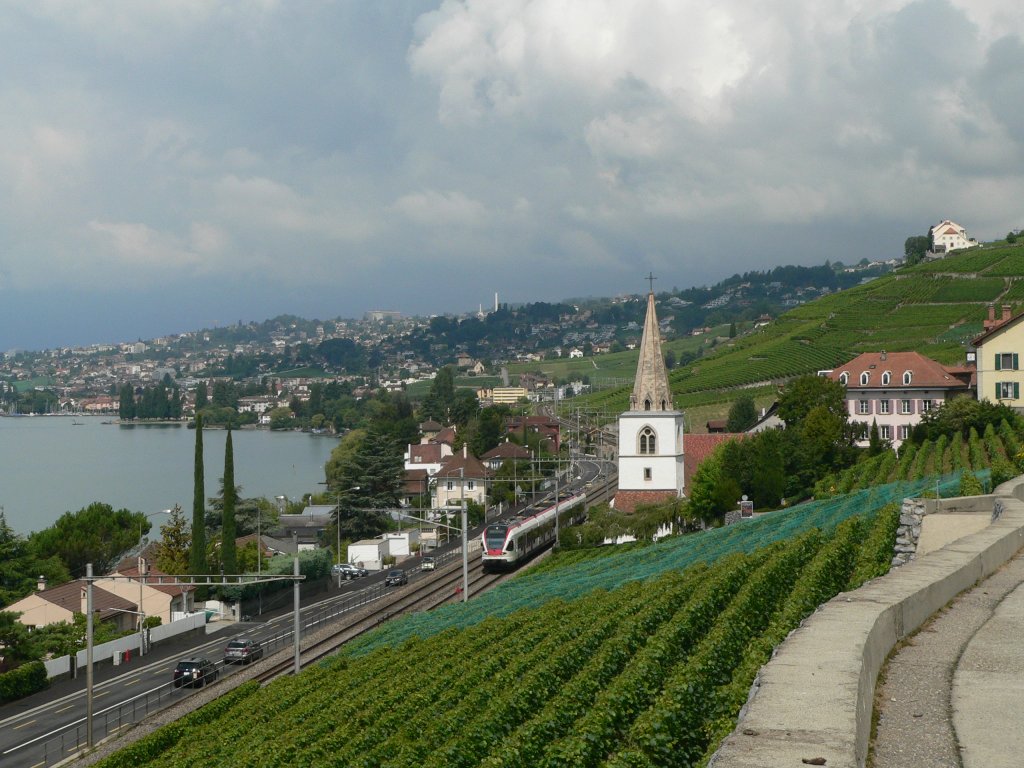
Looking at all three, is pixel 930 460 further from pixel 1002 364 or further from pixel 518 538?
pixel 518 538

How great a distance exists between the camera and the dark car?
32.3 metres

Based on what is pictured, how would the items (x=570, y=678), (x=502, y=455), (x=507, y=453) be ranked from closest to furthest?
(x=570, y=678), (x=507, y=453), (x=502, y=455)

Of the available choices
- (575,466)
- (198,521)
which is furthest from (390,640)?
(575,466)

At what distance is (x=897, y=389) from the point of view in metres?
64.9

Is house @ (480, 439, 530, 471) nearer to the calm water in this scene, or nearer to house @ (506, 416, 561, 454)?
house @ (506, 416, 561, 454)

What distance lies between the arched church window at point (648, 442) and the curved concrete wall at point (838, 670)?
152ft

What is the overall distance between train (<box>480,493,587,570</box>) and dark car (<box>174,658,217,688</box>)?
54.0ft

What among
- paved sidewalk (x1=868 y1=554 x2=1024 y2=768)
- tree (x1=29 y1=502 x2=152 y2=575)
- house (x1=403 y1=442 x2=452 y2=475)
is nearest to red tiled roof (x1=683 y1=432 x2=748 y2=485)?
tree (x1=29 y1=502 x2=152 y2=575)

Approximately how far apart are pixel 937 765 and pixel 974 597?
18.0ft

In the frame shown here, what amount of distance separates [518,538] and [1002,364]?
23.7 m

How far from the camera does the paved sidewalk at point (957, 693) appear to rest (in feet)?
22.8

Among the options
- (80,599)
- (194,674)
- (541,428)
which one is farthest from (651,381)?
(541,428)

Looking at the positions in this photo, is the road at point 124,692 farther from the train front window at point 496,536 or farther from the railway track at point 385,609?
the train front window at point 496,536

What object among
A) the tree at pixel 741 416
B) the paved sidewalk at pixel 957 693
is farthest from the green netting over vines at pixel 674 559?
the tree at pixel 741 416
